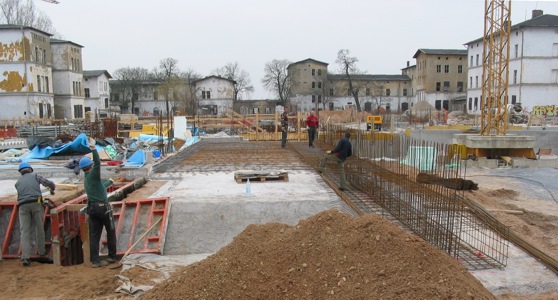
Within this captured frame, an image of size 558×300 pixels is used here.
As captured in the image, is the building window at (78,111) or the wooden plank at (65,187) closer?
the wooden plank at (65,187)

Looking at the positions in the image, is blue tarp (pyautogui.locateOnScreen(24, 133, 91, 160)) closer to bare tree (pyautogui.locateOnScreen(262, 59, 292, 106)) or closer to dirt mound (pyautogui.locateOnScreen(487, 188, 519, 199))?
dirt mound (pyautogui.locateOnScreen(487, 188, 519, 199))

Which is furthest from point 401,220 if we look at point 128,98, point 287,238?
point 128,98

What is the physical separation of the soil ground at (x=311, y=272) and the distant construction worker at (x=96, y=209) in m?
0.59

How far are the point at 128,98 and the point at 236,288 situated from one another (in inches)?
2613

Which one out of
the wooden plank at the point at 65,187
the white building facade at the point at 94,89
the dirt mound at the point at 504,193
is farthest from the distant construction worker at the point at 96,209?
the white building facade at the point at 94,89

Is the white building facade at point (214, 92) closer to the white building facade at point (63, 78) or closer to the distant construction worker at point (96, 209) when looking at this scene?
the white building facade at point (63, 78)

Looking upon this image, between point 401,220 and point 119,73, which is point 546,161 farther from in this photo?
point 119,73

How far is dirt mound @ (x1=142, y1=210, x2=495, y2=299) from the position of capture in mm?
3988

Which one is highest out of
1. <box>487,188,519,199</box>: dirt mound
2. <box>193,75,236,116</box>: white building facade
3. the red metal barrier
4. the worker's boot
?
<box>193,75,236,116</box>: white building facade

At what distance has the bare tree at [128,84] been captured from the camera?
2519 inches

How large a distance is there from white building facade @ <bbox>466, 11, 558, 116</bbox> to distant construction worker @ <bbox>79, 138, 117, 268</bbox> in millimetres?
43591

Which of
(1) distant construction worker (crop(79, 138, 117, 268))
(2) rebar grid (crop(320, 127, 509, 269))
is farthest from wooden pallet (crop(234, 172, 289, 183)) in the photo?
(1) distant construction worker (crop(79, 138, 117, 268))

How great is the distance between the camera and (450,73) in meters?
61.7

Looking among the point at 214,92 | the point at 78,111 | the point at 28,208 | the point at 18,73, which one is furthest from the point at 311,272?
the point at 214,92
